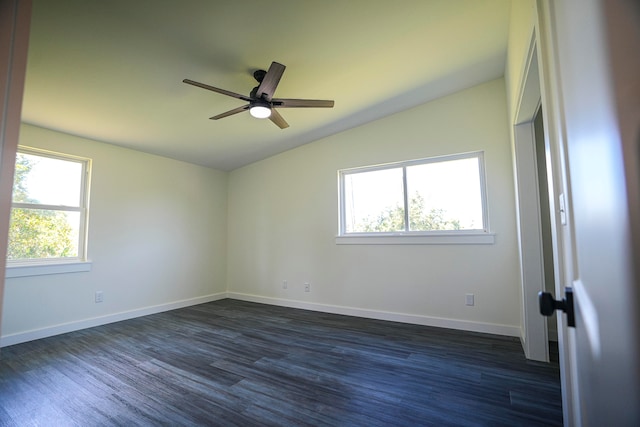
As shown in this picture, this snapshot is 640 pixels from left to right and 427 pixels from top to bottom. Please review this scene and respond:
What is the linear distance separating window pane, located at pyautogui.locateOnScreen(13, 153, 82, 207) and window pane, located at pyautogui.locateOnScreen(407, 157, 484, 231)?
13.2 feet

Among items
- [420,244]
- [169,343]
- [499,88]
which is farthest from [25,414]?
[499,88]

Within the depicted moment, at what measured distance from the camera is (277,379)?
2.11 metres

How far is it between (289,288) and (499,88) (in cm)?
367

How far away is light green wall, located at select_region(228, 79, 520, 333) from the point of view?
301 cm

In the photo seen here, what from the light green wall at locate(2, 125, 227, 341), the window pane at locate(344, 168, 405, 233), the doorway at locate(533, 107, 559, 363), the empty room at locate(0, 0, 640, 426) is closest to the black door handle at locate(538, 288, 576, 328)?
the empty room at locate(0, 0, 640, 426)

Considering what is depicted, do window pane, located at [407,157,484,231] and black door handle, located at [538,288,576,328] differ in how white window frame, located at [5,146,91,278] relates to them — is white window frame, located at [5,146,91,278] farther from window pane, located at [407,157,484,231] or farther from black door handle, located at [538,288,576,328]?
black door handle, located at [538,288,576,328]

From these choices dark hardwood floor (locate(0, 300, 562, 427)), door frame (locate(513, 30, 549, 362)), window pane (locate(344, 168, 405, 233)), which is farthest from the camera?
window pane (locate(344, 168, 405, 233))

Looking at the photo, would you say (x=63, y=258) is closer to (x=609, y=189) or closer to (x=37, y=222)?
(x=37, y=222)

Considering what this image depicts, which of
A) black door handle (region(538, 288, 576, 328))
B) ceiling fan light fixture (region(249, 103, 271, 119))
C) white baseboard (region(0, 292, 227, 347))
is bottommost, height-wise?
white baseboard (region(0, 292, 227, 347))

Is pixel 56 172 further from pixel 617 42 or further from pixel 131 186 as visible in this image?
pixel 617 42

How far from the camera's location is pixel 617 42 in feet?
0.95

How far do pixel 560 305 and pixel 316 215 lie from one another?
3.52 m

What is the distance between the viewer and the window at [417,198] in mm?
3201

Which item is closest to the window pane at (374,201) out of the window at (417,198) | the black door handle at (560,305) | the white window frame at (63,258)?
the window at (417,198)
